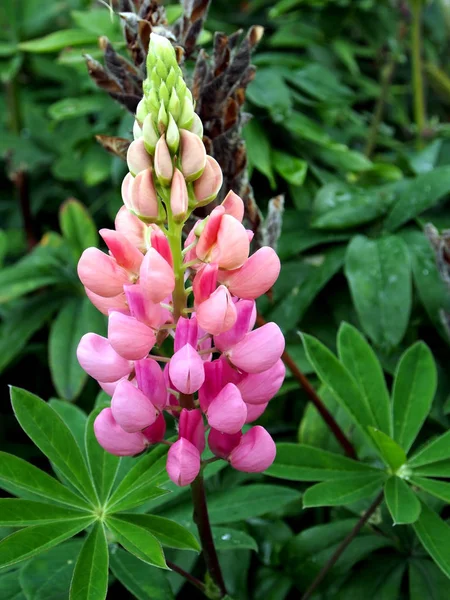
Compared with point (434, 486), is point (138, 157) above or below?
above

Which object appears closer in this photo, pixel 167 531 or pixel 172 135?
pixel 172 135

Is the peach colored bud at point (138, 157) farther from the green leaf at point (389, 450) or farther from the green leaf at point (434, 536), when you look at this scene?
the green leaf at point (434, 536)

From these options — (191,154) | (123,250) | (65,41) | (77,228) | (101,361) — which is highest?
(191,154)

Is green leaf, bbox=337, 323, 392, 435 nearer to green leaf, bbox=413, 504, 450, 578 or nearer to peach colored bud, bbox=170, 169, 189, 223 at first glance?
green leaf, bbox=413, 504, 450, 578

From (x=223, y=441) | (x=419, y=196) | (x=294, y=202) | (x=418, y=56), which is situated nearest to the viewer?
(x=223, y=441)

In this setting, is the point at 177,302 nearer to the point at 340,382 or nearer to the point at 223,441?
the point at 223,441

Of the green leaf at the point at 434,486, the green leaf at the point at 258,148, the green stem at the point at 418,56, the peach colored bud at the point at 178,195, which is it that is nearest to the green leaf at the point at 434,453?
the green leaf at the point at 434,486

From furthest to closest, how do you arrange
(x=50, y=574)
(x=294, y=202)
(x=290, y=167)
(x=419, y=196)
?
(x=294, y=202) → (x=290, y=167) → (x=419, y=196) → (x=50, y=574)

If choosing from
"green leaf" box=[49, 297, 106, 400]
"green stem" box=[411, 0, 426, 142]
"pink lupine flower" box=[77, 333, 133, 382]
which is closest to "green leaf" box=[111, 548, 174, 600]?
"pink lupine flower" box=[77, 333, 133, 382]

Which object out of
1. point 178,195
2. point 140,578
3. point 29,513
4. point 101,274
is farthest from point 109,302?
point 140,578
